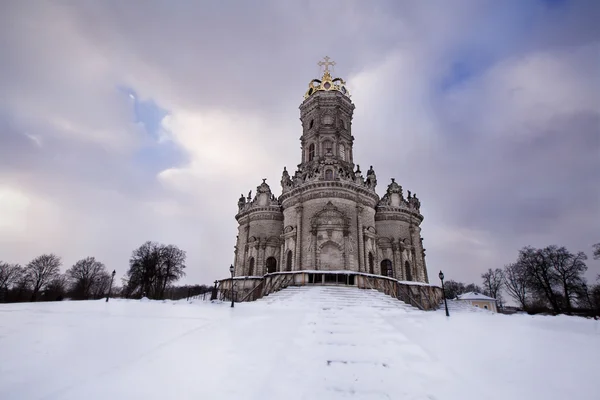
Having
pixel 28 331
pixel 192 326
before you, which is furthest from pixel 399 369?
pixel 28 331

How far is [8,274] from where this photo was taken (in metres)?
48.0

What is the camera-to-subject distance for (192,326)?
8.42m

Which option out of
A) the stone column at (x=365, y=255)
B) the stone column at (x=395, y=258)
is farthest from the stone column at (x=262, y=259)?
the stone column at (x=395, y=258)

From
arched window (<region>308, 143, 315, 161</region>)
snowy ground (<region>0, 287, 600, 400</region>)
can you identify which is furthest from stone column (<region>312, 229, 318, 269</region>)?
snowy ground (<region>0, 287, 600, 400</region>)

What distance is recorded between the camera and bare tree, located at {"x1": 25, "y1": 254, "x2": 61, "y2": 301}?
4903 cm

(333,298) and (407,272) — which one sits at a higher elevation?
(407,272)

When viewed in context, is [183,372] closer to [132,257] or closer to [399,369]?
[399,369]

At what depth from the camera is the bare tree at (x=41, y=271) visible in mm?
49031

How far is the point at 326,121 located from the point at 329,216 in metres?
13.7

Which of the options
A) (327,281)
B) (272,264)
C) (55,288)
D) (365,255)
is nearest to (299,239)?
(327,281)

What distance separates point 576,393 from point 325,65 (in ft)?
121

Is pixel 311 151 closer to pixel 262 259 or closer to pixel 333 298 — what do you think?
pixel 262 259

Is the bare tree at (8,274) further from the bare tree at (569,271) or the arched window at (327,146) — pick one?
the bare tree at (569,271)

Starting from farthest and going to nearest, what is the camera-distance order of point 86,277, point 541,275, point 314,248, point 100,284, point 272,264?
point 100,284
point 86,277
point 541,275
point 272,264
point 314,248
